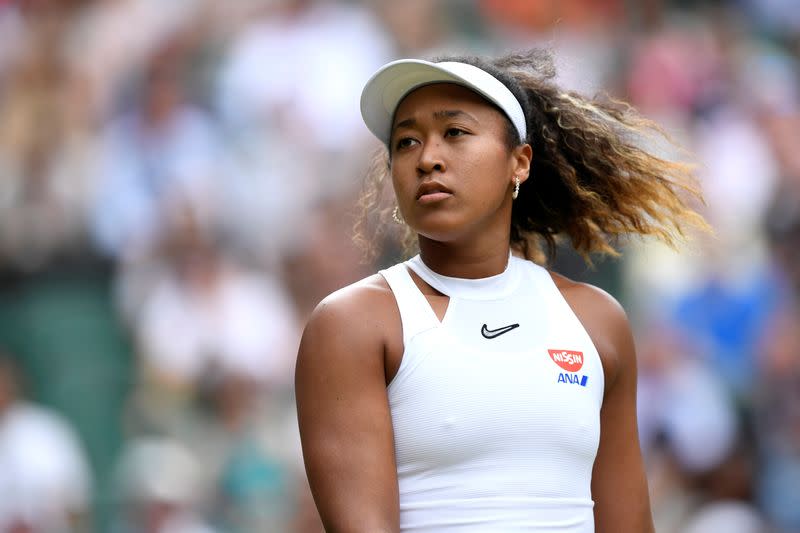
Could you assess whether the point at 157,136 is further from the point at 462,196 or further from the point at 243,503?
the point at 462,196

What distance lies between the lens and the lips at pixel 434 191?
3.05m

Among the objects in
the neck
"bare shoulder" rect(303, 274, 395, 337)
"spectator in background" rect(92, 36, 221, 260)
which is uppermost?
"spectator in background" rect(92, 36, 221, 260)

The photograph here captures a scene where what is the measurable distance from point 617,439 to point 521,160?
2.26 feet

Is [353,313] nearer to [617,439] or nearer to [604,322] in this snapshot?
[604,322]

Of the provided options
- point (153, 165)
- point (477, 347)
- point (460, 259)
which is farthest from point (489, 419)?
point (153, 165)

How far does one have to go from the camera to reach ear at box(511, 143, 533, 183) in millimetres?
3209

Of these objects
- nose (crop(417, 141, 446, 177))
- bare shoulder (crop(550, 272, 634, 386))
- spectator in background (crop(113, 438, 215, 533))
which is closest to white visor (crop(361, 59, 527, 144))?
nose (crop(417, 141, 446, 177))

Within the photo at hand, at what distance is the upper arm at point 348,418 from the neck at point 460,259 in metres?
0.25

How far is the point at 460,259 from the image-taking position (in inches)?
125

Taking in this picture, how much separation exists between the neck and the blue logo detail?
303mm

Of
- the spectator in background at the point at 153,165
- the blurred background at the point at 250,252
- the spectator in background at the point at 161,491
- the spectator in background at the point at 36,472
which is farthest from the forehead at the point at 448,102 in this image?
the spectator in background at the point at 153,165

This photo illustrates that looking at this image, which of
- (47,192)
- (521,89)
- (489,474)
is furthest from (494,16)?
(489,474)

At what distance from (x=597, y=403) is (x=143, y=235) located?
5273 millimetres

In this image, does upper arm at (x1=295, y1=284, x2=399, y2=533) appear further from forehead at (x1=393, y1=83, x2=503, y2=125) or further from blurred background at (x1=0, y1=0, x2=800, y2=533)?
blurred background at (x1=0, y1=0, x2=800, y2=533)
